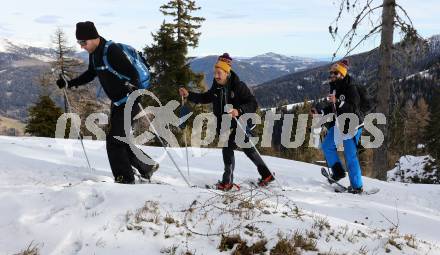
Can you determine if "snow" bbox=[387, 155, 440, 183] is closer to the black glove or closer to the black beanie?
A: the black glove

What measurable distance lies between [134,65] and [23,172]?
304 cm

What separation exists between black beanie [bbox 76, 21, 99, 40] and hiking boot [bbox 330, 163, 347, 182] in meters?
5.42

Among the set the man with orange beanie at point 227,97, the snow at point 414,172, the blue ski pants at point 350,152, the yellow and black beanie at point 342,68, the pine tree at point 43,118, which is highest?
the yellow and black beanie at point 342,68

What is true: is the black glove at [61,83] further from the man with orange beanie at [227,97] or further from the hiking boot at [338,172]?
the hiking boot at [338,172]

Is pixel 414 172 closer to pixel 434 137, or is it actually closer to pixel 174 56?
pixel 434 137

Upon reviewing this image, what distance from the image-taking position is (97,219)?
4.35 m

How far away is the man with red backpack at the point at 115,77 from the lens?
6.31 meters

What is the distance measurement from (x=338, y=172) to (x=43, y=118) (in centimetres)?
3074

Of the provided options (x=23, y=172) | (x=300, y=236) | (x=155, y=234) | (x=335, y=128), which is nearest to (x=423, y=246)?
(x=300, y=236)

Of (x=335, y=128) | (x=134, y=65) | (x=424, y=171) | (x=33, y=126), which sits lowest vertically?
(x=424, y=171)

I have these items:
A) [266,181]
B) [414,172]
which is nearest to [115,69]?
[266,181]

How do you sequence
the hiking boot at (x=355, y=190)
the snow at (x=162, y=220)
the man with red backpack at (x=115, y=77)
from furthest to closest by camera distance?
the hiking boot at (x=355, y=190) < the man with red backpack at (x=115, y=77) < the snow at (x=162, y=220)

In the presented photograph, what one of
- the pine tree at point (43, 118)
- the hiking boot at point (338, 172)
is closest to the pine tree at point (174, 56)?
the pine tree at point (43, 118)

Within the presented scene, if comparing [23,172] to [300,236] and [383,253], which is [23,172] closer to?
[300,236]
